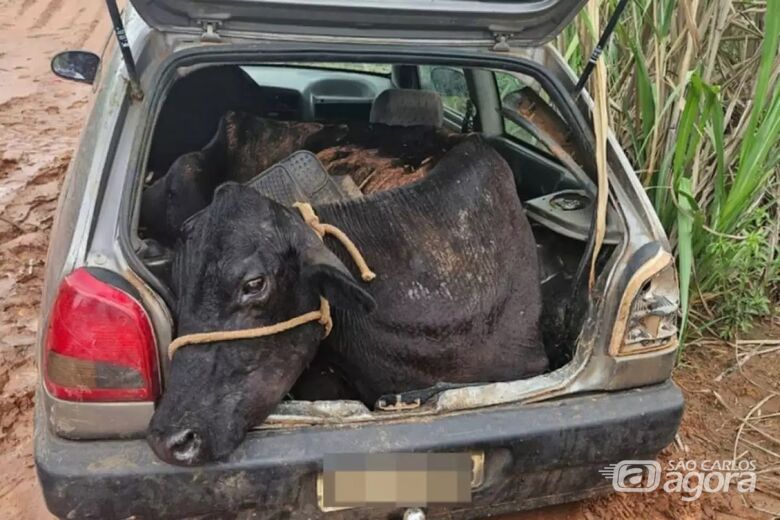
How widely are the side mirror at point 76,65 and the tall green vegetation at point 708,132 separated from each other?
2.22 metres

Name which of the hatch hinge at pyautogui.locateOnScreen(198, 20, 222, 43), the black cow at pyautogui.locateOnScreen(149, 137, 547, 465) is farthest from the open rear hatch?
the black cow at pyautogui.locateOnScreen(149, 137, 547, 465)

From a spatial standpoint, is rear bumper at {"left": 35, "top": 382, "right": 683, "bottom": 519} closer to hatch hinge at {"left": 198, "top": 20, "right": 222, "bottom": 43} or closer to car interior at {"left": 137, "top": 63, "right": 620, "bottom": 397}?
car interior at {"left": 137, "top": 63, "right": 620, "bottom": 397}

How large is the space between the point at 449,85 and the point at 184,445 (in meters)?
2.68

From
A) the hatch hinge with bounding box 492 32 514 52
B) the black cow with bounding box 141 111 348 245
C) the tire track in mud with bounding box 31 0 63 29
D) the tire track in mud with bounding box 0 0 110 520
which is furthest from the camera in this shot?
the tire track in mud with bounding box 31 0 63 29

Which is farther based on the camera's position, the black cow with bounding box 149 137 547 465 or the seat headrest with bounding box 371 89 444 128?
the seat headrest with bounding box 371 89 444 128

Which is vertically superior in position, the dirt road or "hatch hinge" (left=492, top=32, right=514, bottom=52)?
"hatch hinge" (left=492, top=32, right=514, bottom=52)

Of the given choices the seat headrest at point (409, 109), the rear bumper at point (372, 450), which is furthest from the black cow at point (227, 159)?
the rear bumper at point (372, 450)

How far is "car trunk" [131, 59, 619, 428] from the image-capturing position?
2.15 metres

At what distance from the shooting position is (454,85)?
13.0ft

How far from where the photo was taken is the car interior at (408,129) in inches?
104

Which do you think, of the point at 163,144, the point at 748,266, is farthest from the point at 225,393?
the point at 748,266

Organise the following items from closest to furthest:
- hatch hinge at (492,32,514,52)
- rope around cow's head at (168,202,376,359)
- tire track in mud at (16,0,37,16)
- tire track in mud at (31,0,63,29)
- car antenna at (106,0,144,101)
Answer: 1. rope around cow's head at (168,202,376,359)
2. car antenna at (106,0,144,101)
3. hatch hinge at (492,32,514,52)
4. tire track in mud at (31,0,63,29)
5. tire track in mud at (16,0,37,16)

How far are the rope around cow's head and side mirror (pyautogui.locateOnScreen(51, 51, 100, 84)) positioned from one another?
65.5 inches

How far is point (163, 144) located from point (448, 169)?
5.89 ft
